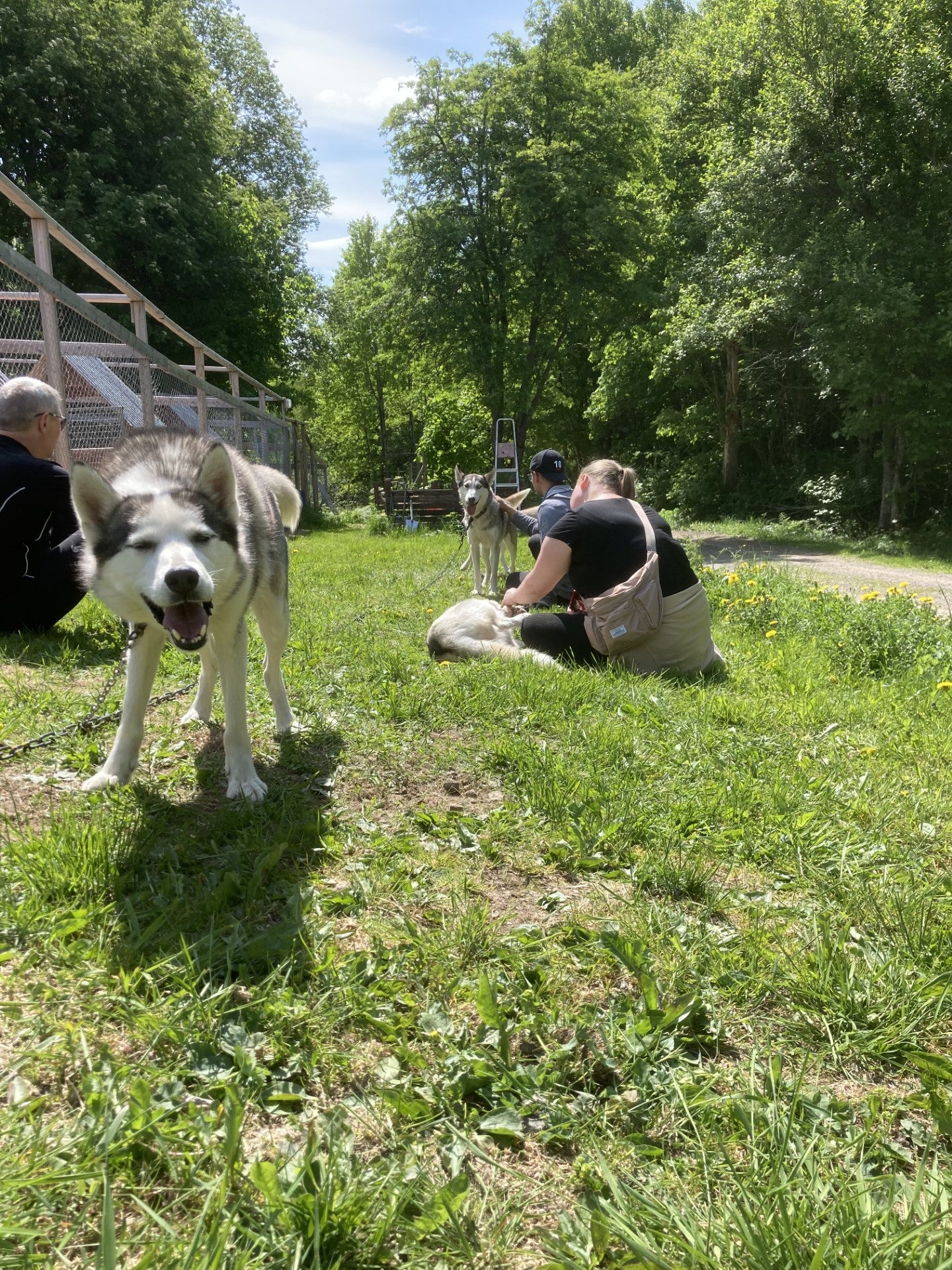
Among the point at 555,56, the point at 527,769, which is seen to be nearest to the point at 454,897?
the point at 527,769

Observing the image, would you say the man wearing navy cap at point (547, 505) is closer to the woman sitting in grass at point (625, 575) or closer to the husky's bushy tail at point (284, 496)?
the woman sitting in grass at point (625, 575)

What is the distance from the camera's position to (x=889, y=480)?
64.2 feet

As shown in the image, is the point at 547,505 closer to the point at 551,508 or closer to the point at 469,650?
the point at 551,508

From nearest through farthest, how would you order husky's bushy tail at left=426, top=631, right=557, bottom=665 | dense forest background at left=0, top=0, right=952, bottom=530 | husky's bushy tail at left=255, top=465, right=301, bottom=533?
husky's bushy tail at left=255, top=465, right=301, bottom=533, husky's bushy tail at left=426, top=631, right=557, bottom=665, dense forest background at left=0, top=0, right=952, bottom=530

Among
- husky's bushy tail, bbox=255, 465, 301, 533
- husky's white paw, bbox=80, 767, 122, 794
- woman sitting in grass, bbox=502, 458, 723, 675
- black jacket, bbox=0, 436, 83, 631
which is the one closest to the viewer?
husky's white paw, bbox=80, 767, 122, 794

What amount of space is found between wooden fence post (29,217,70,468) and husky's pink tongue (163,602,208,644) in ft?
12.8

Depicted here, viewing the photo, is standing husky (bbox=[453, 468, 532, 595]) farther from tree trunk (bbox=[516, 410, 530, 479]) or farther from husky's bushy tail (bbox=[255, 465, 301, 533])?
tree trunk (bbox=[516, 410, 530, 479])

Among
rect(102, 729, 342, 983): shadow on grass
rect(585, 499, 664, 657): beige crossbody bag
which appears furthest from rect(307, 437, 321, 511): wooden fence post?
rect(102, 729, 342, 983): shadow on grass

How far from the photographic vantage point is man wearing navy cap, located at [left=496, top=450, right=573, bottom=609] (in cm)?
752

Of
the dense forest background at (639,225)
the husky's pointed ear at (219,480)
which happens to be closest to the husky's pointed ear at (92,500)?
the husky's pointed ear at (219,480)

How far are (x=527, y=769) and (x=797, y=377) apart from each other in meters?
26.5

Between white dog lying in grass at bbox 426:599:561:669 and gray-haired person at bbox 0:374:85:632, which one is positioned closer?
gray-haired person at bbox 0:374:85:632

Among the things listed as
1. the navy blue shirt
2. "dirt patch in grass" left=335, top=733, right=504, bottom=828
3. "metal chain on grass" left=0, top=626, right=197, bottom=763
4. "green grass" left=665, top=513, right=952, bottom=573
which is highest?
the navy blue shirt

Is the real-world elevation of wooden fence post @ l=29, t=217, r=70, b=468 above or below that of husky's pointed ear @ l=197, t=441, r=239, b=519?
above
